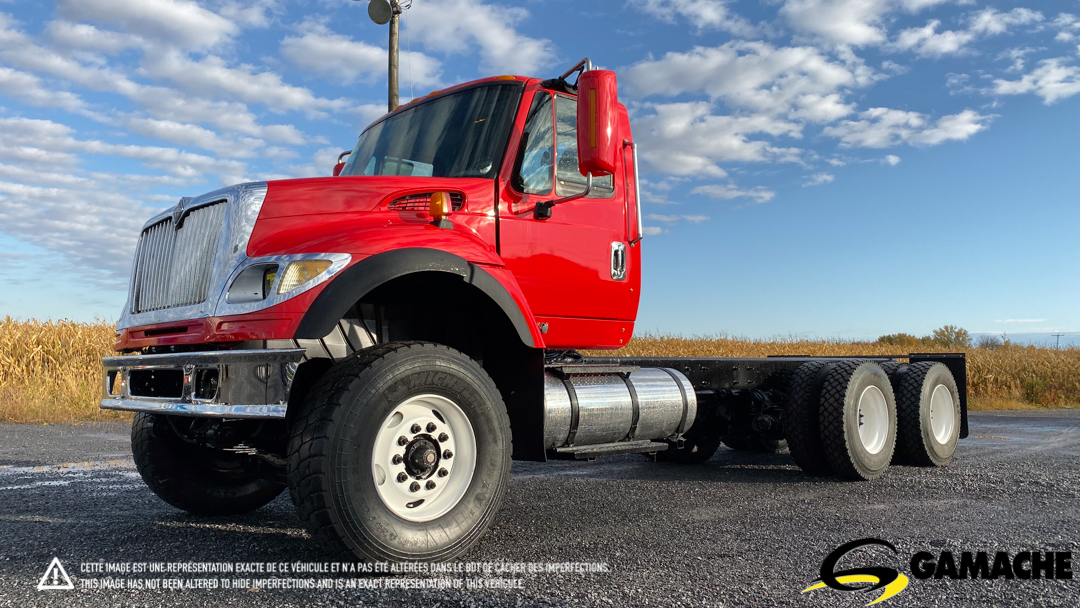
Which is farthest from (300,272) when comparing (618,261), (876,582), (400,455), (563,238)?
(876,582)

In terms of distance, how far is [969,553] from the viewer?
3.93 meters

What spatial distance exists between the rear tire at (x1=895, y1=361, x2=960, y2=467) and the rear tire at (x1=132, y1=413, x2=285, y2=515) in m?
5.82

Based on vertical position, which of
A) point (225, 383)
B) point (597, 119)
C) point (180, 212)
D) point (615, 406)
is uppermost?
point (597, 119)

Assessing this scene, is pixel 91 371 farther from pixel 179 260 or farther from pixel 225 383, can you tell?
pixel 225 383

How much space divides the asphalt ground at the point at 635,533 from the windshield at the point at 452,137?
2304mm

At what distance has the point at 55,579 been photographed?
337 cm

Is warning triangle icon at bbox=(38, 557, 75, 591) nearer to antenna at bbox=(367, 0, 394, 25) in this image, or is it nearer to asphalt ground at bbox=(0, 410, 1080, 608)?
asphalt ground at bbox=(0, 410, 1080, 608)

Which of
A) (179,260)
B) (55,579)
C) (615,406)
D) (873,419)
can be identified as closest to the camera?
(55,579)

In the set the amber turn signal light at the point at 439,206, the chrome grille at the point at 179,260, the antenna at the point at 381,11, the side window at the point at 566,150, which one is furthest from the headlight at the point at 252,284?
the antenna at the point at 381,11

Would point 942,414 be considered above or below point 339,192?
below

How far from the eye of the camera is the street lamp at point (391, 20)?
1345 cm

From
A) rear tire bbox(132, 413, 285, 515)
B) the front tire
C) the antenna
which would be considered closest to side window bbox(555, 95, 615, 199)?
the front tire

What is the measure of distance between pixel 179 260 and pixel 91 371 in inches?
491

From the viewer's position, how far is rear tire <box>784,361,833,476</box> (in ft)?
21.5
